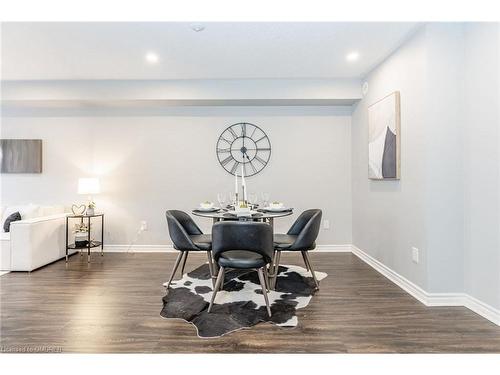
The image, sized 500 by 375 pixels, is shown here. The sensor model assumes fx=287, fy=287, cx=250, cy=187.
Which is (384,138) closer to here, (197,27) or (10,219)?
(197,27)

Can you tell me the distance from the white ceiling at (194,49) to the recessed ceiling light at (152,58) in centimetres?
6

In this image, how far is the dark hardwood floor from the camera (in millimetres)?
1887

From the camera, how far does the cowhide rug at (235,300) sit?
7.19 ft

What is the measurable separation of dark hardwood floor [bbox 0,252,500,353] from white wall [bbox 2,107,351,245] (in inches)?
56.5

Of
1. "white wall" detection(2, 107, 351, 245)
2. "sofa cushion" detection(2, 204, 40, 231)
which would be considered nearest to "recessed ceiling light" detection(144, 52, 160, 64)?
"white wall" detection(2, 107, 351, 245)

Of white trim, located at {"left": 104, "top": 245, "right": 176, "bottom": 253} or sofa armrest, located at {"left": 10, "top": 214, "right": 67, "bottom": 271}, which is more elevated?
sofa armrest, located at {"left": 10, "top": 214, "right": 67, "bottom": 271}

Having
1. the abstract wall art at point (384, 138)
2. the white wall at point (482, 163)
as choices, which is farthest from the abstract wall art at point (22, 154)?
the white wall at point (482, 163)

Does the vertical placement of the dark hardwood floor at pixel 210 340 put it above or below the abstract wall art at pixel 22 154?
below

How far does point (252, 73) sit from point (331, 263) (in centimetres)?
274

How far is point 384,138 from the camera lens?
324 centimetres

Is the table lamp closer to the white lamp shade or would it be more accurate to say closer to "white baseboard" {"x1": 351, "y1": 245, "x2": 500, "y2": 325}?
the white lamp shade

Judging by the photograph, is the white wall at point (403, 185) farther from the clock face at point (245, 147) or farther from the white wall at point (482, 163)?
the clock face at point (245, 147)

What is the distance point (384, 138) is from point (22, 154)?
5246 mm

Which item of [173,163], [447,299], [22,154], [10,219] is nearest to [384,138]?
[447,299]
